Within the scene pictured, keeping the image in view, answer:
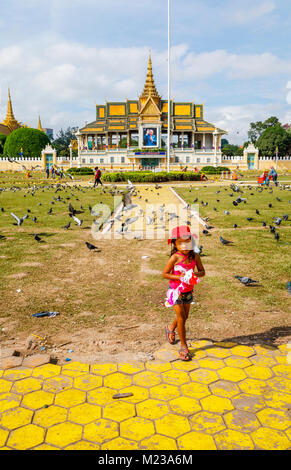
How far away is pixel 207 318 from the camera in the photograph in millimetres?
4508

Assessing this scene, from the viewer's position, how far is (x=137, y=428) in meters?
2.61

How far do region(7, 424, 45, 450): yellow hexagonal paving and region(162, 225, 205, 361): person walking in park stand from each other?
156 centimetres

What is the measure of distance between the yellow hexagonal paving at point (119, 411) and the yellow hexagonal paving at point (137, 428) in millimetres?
59

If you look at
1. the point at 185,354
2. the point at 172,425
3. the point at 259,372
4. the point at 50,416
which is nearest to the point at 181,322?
the point at 185,354

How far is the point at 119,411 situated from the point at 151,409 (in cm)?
26

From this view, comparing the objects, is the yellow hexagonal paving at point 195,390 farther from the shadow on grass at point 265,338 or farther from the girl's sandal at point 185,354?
the shadow on grass at point 265,338

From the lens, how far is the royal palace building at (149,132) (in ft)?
183

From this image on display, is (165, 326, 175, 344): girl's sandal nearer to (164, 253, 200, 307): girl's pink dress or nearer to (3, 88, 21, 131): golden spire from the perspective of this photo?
(164, 253, 200, 307): girl's pink dress

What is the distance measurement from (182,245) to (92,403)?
1691 mm

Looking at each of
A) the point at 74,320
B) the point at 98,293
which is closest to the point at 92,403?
the point at 74,320

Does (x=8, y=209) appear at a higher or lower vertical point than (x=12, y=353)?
higher

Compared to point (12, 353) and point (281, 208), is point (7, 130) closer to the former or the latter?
point (281, 208)
